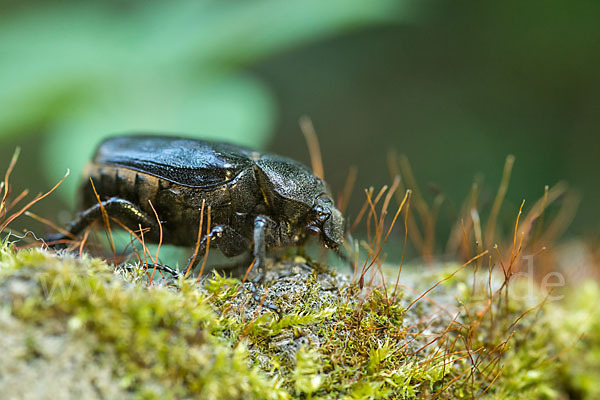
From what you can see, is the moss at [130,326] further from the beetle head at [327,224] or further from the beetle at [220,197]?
the beetle head at [327,224]

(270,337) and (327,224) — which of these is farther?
(327,224)

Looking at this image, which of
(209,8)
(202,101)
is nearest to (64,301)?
(202,101)

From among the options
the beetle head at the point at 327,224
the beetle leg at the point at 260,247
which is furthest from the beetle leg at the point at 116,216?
the beetle head at the point at 327,224

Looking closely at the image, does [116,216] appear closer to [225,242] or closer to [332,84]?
[225,242]

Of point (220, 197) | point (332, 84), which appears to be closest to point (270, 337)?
point (220, 197)

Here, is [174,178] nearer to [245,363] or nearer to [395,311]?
[245,363]
